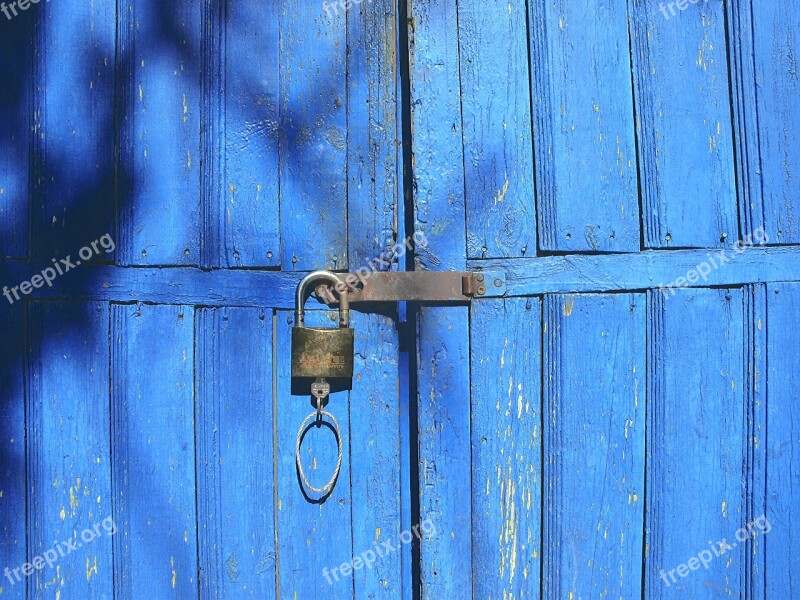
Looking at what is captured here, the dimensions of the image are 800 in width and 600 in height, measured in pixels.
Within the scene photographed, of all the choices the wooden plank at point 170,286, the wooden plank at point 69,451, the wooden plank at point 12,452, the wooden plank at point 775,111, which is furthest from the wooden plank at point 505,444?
the wooden plank at point 12,452

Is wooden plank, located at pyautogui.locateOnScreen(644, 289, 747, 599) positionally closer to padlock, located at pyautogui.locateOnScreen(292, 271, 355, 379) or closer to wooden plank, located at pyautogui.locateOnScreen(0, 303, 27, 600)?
padlock, located at pyautogui.locateOnScreen(292, 271, 355, 379)

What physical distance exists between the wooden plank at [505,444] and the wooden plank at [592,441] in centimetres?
3

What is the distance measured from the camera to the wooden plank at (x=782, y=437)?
4.57ft

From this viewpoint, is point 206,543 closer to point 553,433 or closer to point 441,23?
point 553,433

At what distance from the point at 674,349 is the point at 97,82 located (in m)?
1.18

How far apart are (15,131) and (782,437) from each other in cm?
155

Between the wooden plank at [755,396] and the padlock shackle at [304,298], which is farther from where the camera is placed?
the wooden plank at [755,396]

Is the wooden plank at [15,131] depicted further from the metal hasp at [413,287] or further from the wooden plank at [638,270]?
the wooden plank at [638,270]

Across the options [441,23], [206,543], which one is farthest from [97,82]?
[206,543]

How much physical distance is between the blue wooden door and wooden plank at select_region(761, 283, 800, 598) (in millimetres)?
135

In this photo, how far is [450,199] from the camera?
4.35 feet

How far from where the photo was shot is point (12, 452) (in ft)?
4.31

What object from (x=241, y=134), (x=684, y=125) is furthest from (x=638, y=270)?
(x=241, y=134)

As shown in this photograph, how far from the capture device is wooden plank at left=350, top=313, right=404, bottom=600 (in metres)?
1.34
